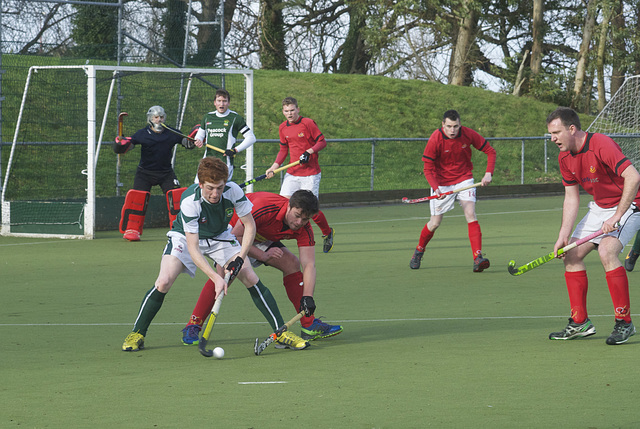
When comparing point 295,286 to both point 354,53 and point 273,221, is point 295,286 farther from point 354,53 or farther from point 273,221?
point 354,53

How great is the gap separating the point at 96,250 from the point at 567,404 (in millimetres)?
8453

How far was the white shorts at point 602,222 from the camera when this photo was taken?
20.1ft

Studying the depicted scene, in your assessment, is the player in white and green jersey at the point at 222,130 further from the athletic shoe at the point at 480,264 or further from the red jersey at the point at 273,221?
the red jersey at the point at 273,221

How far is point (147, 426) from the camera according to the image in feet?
14.0

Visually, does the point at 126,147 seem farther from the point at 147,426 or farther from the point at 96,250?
the point at 147,426

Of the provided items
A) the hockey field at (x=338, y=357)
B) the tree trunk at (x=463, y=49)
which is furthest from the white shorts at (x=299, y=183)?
the tree trunk at (x=463, y=49)

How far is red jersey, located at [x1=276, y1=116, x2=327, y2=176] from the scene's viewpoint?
11883mm

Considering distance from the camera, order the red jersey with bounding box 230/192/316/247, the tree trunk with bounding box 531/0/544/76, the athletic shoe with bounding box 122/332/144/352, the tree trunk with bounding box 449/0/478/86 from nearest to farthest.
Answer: the athletic shoe with bounding box 122/332/144/352 → the red jersey with bounding box 230/192/316/247 → the tree trunk with bounding box 449/0/478/86 → the tree trunk with bounding box 531/0/544/76

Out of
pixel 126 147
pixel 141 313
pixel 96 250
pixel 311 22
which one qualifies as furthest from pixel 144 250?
pixel 311 22

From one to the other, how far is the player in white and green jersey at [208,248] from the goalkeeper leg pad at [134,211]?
6819 millimetres

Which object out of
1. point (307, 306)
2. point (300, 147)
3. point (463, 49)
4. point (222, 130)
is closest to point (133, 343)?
point (307, 306)

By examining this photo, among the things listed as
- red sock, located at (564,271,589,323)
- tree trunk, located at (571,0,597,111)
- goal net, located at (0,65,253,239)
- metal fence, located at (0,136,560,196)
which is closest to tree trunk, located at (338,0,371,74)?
tree trunk, located at (571,0,597,111)

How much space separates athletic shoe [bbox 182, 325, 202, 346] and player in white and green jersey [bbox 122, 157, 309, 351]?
262 mm

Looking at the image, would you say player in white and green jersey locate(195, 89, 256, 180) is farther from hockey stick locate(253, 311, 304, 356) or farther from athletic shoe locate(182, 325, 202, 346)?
hockey stick locate(253, 311, 304, 356)
